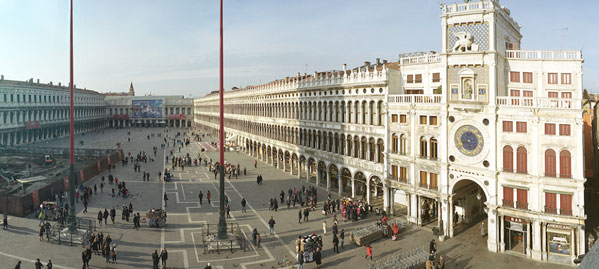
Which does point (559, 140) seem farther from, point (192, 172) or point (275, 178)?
point (192, 172)

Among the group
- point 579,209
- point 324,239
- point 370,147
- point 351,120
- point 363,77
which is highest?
point 363,77

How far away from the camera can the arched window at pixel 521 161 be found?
24719 mm

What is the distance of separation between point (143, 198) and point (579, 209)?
1418 inches

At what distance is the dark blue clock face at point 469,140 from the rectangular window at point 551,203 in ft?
17.4

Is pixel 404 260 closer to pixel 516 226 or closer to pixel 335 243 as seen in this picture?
pixel 335 243

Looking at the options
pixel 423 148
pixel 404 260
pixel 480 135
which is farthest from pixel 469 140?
pixel 404 260

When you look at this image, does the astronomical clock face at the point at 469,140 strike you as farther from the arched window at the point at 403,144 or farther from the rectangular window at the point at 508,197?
the arched window at the point at 403,144

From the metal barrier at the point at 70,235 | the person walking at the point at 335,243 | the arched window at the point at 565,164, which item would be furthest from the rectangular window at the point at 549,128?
the metal barrier at the point at 70,235

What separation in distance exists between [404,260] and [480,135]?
415 inches

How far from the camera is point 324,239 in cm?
2736

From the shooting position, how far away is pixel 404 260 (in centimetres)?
2269

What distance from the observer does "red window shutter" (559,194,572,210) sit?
23.1 metres

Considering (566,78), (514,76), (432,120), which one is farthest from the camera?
(432,120)

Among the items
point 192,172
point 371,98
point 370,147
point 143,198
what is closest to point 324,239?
point 370,147
